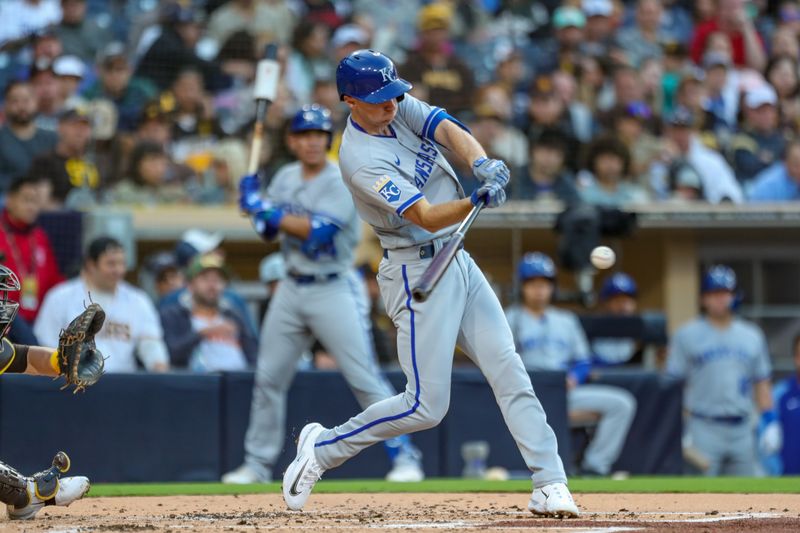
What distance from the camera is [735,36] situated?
1491 centimetres

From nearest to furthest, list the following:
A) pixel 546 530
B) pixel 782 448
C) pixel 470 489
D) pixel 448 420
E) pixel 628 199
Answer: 1. pixel 546 530
2. pixel 470 489
3. pixel 448 420
4. pixel 782 448
5. pixel 628 199

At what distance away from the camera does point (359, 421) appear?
575cm

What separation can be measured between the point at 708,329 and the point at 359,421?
211 inches

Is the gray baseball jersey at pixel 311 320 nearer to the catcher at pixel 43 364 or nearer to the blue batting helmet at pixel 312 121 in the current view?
the blue batting helmet at pixel 312 121

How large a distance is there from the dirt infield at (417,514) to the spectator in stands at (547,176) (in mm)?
5275

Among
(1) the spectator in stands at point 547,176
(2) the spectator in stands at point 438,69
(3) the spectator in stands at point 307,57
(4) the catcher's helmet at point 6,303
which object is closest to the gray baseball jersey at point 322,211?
(4) the catcher's helmet at point 6,303

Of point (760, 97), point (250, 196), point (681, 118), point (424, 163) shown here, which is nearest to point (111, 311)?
point (250, 196)

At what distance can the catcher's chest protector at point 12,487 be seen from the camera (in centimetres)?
535

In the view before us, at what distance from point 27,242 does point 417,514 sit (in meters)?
4.85

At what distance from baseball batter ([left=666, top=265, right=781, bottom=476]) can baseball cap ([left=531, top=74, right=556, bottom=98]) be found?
3.07m

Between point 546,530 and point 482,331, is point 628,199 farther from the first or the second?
point 546,530

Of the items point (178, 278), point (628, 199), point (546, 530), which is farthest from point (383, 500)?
point (628, 199)

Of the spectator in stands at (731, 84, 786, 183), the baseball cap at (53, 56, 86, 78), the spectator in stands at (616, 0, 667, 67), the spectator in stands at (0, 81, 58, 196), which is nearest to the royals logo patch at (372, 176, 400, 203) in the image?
the spectator in stands at (0, 81, 58, 196)

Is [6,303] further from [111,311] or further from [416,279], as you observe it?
[111,311]
